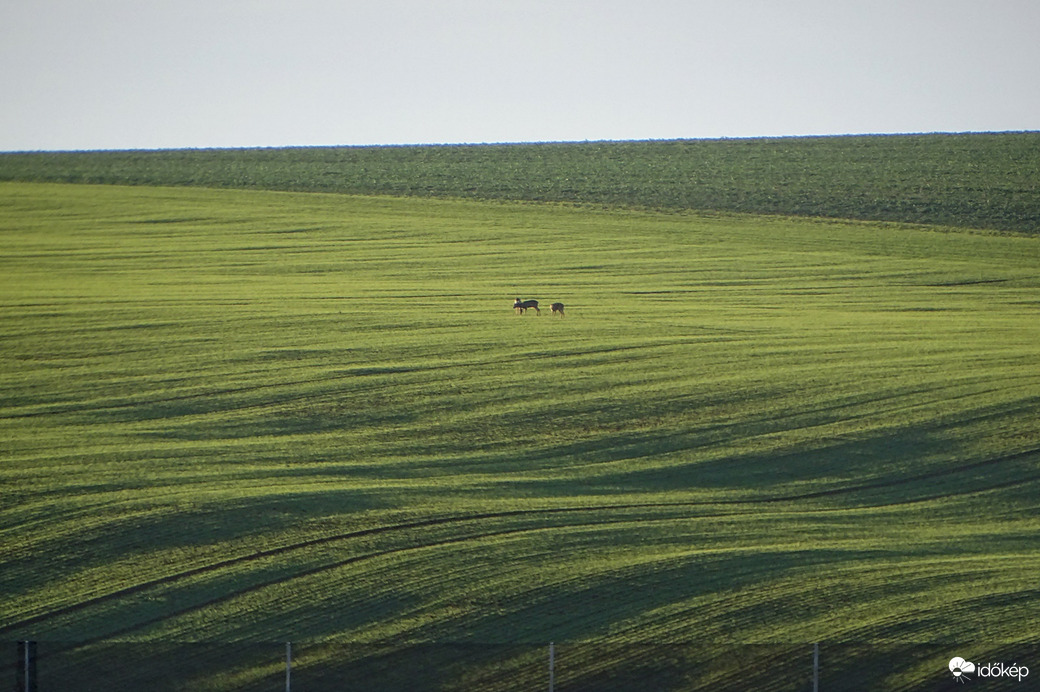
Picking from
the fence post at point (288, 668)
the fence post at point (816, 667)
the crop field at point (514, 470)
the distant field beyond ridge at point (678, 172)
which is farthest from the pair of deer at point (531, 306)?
the fence post at point (288, 668)

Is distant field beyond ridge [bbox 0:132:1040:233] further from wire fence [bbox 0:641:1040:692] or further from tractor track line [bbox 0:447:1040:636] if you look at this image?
wire fence [bbox 0:641:1040:692]

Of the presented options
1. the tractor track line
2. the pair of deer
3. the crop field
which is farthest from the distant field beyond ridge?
the tractor track line

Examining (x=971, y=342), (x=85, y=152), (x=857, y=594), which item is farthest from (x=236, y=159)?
(x=857, y=594)

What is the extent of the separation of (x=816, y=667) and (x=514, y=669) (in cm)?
315

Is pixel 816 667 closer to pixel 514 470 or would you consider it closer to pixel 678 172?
pixel 514 470

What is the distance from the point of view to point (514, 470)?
66.8 ft

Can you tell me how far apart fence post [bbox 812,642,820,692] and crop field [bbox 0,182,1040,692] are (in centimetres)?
14

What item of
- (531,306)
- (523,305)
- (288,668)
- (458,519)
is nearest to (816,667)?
(288,668)

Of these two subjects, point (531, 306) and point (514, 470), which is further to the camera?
point (531, 306)

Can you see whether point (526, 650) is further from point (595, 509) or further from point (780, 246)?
point (780, 246)

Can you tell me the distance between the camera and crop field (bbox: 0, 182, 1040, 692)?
45.6 ft

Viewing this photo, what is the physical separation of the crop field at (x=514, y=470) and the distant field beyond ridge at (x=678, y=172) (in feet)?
37.4

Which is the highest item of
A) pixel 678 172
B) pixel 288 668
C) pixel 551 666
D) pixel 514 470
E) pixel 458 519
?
pixel 678 172

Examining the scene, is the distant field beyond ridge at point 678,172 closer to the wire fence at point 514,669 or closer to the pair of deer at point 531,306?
the pair of deer at point 531,306
